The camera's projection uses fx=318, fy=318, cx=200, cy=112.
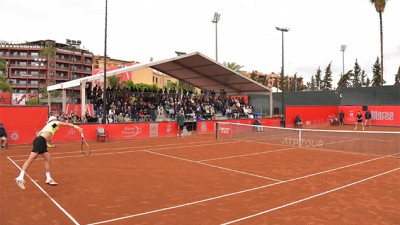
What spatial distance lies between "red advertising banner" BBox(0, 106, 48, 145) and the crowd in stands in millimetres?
4113

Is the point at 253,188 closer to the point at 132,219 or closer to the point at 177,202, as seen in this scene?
the point at 177,202

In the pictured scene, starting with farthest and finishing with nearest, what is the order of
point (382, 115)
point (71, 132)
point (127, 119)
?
1. point (382, 115)
2. point (127, 119)
3. point (71, 132)

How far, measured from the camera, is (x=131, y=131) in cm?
2417

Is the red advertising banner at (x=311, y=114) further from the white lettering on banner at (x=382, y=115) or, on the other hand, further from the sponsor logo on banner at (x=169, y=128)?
the sponsor logo on banner at (x=169, y=128)

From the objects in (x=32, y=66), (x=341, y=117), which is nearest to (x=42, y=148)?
(x=341, y=117)

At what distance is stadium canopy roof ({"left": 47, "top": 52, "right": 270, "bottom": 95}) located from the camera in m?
32.5

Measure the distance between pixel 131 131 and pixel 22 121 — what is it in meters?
7.35

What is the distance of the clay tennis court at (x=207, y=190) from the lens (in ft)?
21.9

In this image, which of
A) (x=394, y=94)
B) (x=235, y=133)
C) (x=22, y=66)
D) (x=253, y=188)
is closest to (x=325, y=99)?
(x=394, y=94)

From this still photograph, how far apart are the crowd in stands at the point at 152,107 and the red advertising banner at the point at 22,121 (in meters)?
4.11

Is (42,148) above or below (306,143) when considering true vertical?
above

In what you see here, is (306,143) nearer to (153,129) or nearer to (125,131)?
(153,129)

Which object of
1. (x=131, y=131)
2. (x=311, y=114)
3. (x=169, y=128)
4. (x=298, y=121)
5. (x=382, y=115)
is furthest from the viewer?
(x=382, y=115)

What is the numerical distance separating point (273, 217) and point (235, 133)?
1962 cm
